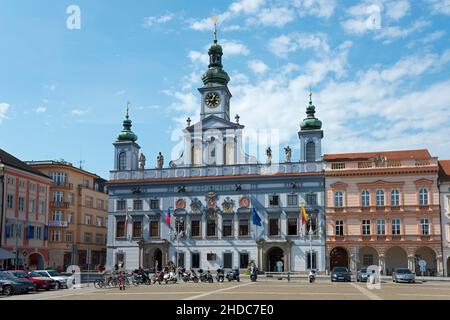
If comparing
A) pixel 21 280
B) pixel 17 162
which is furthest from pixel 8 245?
pixel 21 280

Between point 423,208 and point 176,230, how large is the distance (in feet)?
91.0

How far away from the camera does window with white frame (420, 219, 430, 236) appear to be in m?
57.3

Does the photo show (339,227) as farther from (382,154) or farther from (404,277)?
(404,277)

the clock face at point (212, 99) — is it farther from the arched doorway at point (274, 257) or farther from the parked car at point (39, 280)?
the parked car at point (39, 280)

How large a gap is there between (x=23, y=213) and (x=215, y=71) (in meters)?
28.6

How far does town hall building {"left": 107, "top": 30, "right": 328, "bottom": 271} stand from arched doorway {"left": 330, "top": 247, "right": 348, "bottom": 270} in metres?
1.85

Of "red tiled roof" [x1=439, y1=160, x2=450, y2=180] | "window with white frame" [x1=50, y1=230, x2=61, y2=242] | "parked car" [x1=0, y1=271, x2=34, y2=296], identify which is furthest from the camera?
"window with white frame" [x1=50, y1=230, x2=61, y2=242]

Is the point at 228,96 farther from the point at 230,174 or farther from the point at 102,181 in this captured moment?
the point at 102,181

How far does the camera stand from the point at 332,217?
197 feet

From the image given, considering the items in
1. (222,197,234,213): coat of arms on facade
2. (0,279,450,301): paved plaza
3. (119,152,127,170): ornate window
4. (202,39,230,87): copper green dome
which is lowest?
(0,279,450,301): paved plaza

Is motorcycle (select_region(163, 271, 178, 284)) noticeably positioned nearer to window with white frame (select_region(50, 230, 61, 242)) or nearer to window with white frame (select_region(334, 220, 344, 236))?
window with white frame (select_region(334, 220, 344, 236))

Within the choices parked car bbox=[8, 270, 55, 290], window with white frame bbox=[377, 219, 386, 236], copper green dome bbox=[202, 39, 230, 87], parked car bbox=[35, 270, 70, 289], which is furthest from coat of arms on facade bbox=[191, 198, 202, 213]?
parked car bbox=[8, 270, 55, 290]

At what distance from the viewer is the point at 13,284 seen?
106 ft
